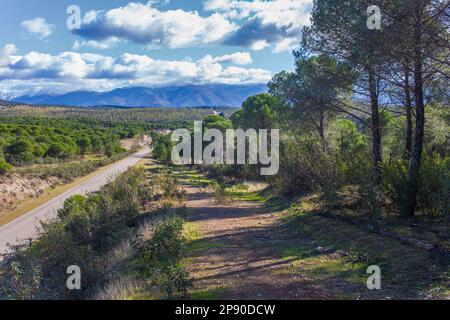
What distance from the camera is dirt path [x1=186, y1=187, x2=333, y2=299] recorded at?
21.7 feet

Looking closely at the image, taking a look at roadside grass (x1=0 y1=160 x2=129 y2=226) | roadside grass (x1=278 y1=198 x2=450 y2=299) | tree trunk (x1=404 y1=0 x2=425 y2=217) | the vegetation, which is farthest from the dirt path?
roadside grass (x1=0 y1=160 x2=129 y2=226)

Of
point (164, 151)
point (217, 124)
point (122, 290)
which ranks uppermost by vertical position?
point (217, 124)

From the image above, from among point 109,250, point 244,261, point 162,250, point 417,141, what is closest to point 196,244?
point 162,250

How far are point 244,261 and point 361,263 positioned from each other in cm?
251

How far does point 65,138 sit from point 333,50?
2292 inches

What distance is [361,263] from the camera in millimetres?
8078

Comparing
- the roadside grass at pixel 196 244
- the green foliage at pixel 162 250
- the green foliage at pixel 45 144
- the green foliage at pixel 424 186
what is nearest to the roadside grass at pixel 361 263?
the green foliage at pixel 424 186

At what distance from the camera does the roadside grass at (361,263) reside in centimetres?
646

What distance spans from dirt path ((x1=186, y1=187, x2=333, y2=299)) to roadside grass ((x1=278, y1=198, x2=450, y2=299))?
36 cm

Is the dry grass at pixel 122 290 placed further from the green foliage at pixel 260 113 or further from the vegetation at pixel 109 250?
the green foliage at pixel 260 113

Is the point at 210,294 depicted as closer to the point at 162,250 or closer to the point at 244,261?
the point at 244,261

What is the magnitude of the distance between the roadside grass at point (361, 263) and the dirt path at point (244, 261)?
363 millimetres
